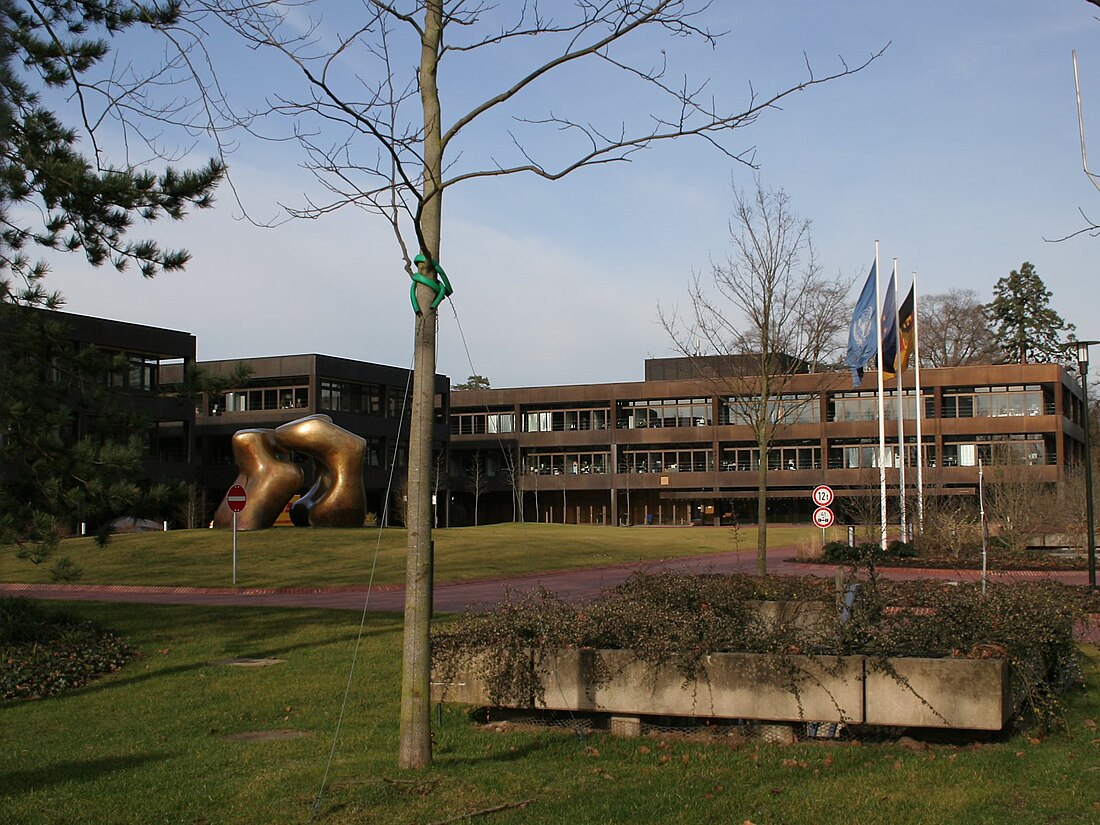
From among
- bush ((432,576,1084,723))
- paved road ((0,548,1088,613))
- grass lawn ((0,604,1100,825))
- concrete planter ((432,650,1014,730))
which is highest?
bush ((432,576,1084,723))

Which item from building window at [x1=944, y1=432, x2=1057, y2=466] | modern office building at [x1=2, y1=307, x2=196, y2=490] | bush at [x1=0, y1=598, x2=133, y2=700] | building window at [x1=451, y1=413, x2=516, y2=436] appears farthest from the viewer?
building window at [x1=451, y1=413, x2=516, y2=436]

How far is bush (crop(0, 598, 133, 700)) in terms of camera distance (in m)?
12.1

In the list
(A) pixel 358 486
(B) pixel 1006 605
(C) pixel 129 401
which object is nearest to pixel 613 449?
(A) pixel 358 486

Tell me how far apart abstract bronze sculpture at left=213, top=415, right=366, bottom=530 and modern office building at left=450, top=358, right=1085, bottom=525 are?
81.7 feet

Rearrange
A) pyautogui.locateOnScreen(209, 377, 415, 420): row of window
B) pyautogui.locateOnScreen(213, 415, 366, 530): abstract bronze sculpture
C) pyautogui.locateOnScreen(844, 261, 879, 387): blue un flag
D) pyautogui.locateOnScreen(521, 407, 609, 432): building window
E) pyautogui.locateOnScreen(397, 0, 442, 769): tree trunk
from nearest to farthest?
pyautogui.locateOnScreen(397, 0, 442, 769): tree trunk
pyautogui.locateOnScreen(844, 261, 879, 387): blue un flag
pyautogui.locateOnScreen(213, 415, 366, 530): abstract bronze sculpture
pyautogui.locateOnScreen(209, 377, 415, 420): row of window
pyautogui.locateOnScreen(521, 407, 609, 432): building window

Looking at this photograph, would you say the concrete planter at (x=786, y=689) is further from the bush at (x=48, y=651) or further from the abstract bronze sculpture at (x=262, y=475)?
the abstract bronze sculpture at (x=262, y=475)

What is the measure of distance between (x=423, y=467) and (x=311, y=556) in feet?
98.4

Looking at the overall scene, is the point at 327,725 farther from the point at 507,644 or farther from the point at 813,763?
the point at 813,763

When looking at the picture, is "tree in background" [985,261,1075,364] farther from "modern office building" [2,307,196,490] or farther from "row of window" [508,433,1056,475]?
"modern office building" [2,307,196,490]

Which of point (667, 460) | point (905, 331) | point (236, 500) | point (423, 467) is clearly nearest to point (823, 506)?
point (905, 331)

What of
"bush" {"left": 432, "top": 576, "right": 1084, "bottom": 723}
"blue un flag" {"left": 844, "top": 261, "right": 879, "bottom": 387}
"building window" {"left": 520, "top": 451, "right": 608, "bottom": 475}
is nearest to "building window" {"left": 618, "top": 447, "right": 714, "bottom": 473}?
"building window" {"left": 520, "top": 451, "right": 608, "bottom": 475}

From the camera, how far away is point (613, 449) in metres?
88.9

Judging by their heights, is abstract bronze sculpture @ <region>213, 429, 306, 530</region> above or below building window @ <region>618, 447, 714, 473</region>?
below

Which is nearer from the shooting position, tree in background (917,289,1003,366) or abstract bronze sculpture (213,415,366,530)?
abstract bronze sculpture (213,415,366,530)
